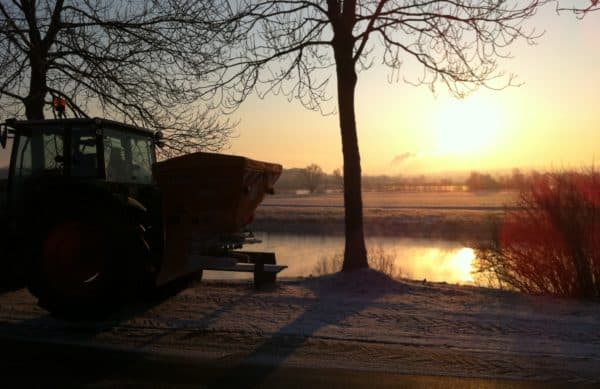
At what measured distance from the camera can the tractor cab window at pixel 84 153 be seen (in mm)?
7609

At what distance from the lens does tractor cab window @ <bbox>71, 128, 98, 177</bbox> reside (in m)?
7.61

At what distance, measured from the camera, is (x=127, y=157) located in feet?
27.0

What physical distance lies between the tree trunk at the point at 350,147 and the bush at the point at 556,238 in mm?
4399

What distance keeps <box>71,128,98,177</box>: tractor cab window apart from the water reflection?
8.25 meters

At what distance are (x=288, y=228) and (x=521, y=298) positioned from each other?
109ft

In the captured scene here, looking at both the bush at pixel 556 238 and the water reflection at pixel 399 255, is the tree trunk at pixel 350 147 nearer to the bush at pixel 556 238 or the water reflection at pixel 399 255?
the bush at pixel 556 238

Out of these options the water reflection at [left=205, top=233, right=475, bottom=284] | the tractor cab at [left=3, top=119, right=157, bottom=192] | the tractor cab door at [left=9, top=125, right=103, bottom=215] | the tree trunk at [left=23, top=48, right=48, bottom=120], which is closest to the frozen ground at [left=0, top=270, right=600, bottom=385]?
the tractor cab door at [left=9, top=125, right=103, bottom=215]

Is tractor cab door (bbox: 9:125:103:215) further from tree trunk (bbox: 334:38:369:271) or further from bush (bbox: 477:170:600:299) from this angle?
bush (bbox: 477:170:600:299)

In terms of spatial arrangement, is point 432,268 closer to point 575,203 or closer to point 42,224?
point 575,203

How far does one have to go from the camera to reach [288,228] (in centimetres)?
4209

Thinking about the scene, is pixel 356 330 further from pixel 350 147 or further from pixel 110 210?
pixel 350 147

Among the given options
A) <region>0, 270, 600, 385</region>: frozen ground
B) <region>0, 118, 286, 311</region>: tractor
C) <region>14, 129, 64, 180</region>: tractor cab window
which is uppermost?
<region>14, 129, 64, 180</region>: tractor cab window

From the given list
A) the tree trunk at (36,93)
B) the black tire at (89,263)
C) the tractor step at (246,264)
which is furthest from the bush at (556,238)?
the tree trunk at (36,93)

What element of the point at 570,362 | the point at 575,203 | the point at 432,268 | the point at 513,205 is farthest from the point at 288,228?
the point at 570,362
